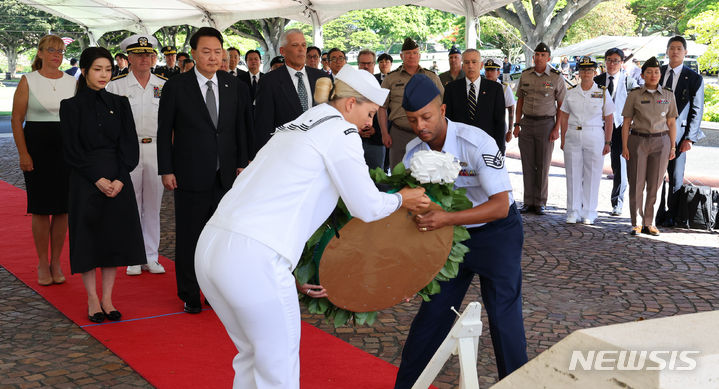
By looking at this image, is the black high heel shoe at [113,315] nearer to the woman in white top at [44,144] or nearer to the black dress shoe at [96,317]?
the black dress shoe at [96,317]

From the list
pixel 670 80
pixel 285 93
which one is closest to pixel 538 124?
pixel 670 80

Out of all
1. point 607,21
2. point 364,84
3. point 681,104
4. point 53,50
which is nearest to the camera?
point 364,84

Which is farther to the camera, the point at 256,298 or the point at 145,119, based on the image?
the point at 145,119

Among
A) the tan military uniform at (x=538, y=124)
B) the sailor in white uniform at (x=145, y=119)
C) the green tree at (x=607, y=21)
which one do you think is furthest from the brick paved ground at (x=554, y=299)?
the green tree at (x=607, y=21)

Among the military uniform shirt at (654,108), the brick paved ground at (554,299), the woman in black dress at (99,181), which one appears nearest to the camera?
the brick paved ground at (554,299)

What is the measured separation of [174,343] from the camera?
5.10 m

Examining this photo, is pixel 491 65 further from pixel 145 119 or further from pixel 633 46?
pixel 633 46

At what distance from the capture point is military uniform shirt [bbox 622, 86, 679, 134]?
874cm

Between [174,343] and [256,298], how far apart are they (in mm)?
2551

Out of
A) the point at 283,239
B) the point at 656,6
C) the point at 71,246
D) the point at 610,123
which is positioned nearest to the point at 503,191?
the point at 283,239

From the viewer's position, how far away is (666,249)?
8.17 meters

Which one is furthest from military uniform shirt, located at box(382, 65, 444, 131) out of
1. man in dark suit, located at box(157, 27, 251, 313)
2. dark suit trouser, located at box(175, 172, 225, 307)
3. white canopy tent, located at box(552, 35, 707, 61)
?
white canopy tent, located at box(552, 35, 707, 61)

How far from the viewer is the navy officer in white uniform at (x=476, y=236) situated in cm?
344

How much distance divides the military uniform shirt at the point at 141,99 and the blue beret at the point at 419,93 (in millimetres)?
4177
